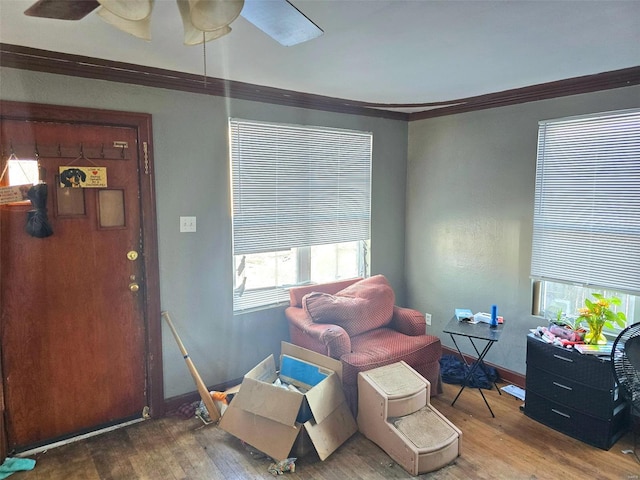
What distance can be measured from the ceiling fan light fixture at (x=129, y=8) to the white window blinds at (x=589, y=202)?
9.64ft

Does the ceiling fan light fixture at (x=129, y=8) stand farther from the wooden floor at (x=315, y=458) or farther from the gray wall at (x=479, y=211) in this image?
the gray wall at (x=479, y=211)

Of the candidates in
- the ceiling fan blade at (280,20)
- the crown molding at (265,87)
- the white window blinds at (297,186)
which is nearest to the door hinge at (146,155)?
the crown molding at (265,87)

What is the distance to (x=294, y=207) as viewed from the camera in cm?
351

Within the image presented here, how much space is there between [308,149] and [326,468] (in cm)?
238

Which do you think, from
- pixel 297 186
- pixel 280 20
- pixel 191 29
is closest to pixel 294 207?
pixel 297 186

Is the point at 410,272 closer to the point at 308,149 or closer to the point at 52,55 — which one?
the point at 308,149

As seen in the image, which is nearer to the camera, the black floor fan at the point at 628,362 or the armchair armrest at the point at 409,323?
the black floor fan at the point at 628,362

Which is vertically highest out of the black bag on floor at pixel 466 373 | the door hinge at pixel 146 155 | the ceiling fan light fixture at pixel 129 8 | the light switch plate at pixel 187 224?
the ceiling fan light fixture at pixel 129 8

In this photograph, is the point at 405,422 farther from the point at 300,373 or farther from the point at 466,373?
the point at 466,373

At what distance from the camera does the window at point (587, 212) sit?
9.09ft

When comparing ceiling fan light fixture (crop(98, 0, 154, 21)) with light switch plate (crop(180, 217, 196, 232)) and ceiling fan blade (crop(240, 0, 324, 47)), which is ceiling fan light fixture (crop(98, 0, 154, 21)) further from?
light switch plate (crop(180, 217, 196, 232))

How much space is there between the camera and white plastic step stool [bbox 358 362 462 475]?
2379 mm

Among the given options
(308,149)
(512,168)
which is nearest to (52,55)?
(308,149)

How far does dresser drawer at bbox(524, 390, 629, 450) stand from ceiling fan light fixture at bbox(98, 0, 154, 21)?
3.14 metres
